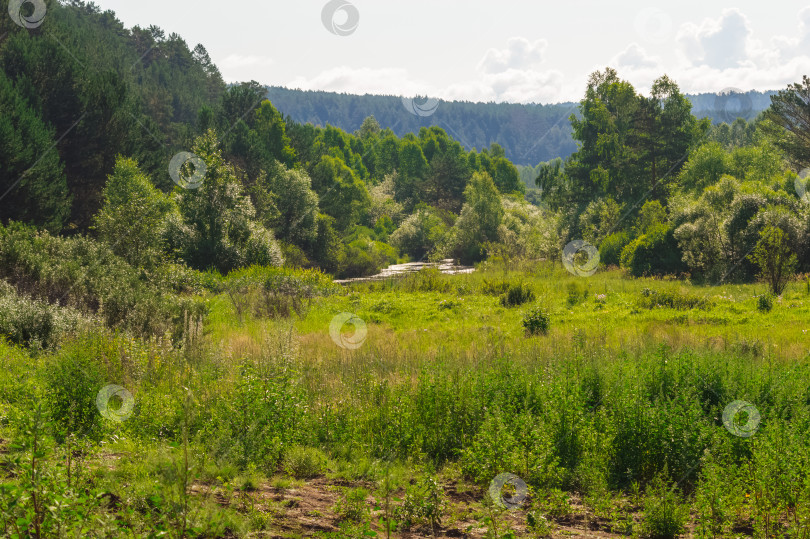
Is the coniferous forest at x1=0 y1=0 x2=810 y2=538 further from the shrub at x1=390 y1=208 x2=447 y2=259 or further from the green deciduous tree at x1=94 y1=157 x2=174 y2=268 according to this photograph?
the shrub at x1=390 y1=208 x2=447 y2=259

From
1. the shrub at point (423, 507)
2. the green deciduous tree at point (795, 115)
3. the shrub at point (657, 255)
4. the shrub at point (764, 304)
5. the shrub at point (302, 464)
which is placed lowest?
the shrub at point (302, 464)

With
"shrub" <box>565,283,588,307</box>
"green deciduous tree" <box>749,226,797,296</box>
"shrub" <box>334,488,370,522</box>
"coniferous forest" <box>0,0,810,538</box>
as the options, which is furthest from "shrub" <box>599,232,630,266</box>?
"shrub" <box>334,488,370,522</box>

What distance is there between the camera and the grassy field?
4.98 m

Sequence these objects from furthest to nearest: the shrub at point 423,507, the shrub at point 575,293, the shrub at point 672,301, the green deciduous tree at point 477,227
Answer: the green deciduous tree at point 477,227 → the shrub at point 575,293 → the shrub at point 672,301 → the shrub at point 423,507

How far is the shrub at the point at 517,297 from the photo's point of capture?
2572 cm

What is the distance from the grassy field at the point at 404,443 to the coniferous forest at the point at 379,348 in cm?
5

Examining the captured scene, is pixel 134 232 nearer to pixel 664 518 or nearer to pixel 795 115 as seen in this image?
pixel 664 518

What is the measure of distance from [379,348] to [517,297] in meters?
12.8

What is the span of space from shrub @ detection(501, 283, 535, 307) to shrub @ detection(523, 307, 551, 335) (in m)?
5.67

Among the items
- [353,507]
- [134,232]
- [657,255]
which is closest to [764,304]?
[657,255]

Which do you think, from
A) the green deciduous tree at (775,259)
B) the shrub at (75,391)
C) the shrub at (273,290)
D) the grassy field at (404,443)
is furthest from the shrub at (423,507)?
the green deciduous tree at (775,259)

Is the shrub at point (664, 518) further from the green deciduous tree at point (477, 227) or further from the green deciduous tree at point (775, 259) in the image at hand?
the green deciduous tree at point (477, 227)

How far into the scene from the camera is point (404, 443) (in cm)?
830

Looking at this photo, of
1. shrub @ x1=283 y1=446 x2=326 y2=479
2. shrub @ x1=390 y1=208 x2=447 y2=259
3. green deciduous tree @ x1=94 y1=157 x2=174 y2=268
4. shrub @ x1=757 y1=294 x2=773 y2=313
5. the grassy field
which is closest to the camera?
the grassy field
